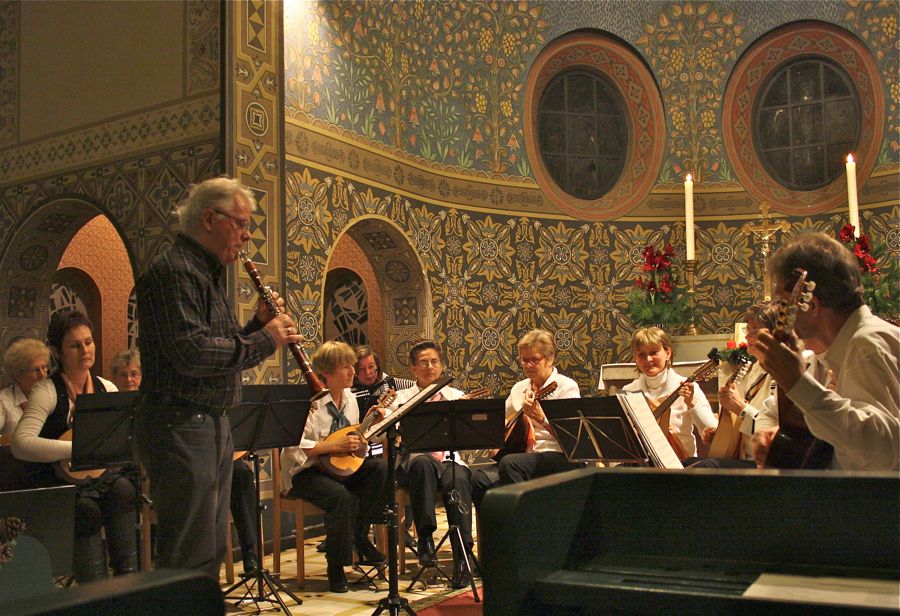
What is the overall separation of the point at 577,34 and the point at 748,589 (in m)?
9.33

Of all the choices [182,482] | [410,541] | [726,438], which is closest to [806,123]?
[726,438]

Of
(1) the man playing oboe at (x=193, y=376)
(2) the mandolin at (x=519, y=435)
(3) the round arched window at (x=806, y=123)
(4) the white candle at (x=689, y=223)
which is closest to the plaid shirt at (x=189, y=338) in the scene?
(1) the man playing oboe at (x=193, y=376)

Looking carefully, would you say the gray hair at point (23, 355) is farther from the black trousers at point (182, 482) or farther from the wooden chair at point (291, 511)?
the black trousers at point (182, 482)

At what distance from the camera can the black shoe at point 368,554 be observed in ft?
19.0

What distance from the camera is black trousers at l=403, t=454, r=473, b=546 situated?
5547 millimetres

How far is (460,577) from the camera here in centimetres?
524

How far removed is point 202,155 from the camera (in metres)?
6.80

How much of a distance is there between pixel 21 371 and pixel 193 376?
10.3 feet

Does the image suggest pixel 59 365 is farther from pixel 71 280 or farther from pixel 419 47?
pixel 71 280

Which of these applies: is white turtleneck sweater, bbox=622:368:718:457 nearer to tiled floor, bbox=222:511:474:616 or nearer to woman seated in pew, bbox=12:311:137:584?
tiled floor, bbox=222:511:474:616

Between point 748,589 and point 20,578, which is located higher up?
point 748,589

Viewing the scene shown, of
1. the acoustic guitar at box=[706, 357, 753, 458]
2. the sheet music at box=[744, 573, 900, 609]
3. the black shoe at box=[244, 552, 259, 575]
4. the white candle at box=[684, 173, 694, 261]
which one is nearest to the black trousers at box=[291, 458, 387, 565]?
the black shoe at box=[244, 552, 259, 575]

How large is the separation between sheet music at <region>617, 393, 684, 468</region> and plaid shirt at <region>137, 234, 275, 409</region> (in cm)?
187

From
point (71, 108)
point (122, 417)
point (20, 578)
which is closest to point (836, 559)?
point (20, 578)
